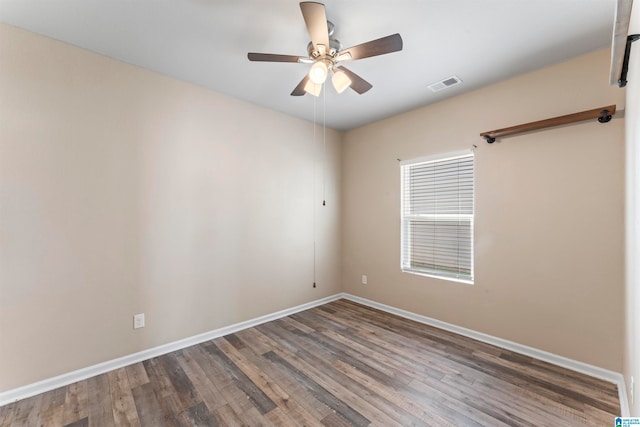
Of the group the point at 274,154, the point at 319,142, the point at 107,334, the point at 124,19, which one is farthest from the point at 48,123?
the point at 319,142

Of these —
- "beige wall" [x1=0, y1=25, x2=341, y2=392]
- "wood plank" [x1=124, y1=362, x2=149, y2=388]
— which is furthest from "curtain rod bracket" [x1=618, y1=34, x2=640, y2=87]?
"wood plank" [x1=124, y1=362, x2=149, y2=388]

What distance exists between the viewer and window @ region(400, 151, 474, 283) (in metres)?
3.01

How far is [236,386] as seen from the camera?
210 cm

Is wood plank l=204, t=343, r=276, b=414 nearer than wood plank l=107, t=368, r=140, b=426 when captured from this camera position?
No

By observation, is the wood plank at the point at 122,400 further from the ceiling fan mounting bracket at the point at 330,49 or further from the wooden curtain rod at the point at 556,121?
the wooden curtain rod at the point at 556,121

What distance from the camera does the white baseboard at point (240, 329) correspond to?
196cm

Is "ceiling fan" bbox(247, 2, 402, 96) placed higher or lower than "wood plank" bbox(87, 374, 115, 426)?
higher

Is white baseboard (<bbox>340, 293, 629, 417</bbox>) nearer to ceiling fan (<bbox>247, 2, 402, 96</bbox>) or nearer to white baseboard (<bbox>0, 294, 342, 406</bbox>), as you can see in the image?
white baseboard (<bbox>0, 294, 342, 406</bbox>)

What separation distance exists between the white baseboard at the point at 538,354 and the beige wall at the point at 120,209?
1.78 m

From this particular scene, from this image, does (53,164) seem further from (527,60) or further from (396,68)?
(527,60)

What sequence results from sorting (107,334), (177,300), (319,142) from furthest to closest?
(319,142), (177,300), (107,334)

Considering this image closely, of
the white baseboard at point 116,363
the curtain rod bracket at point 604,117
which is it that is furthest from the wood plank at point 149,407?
the curtain rod bracket at point 604,117

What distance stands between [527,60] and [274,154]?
8.84ft

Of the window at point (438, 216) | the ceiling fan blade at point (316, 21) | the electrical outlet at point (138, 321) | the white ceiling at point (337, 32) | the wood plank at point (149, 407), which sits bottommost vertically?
the wood plank at point (149, 407)
